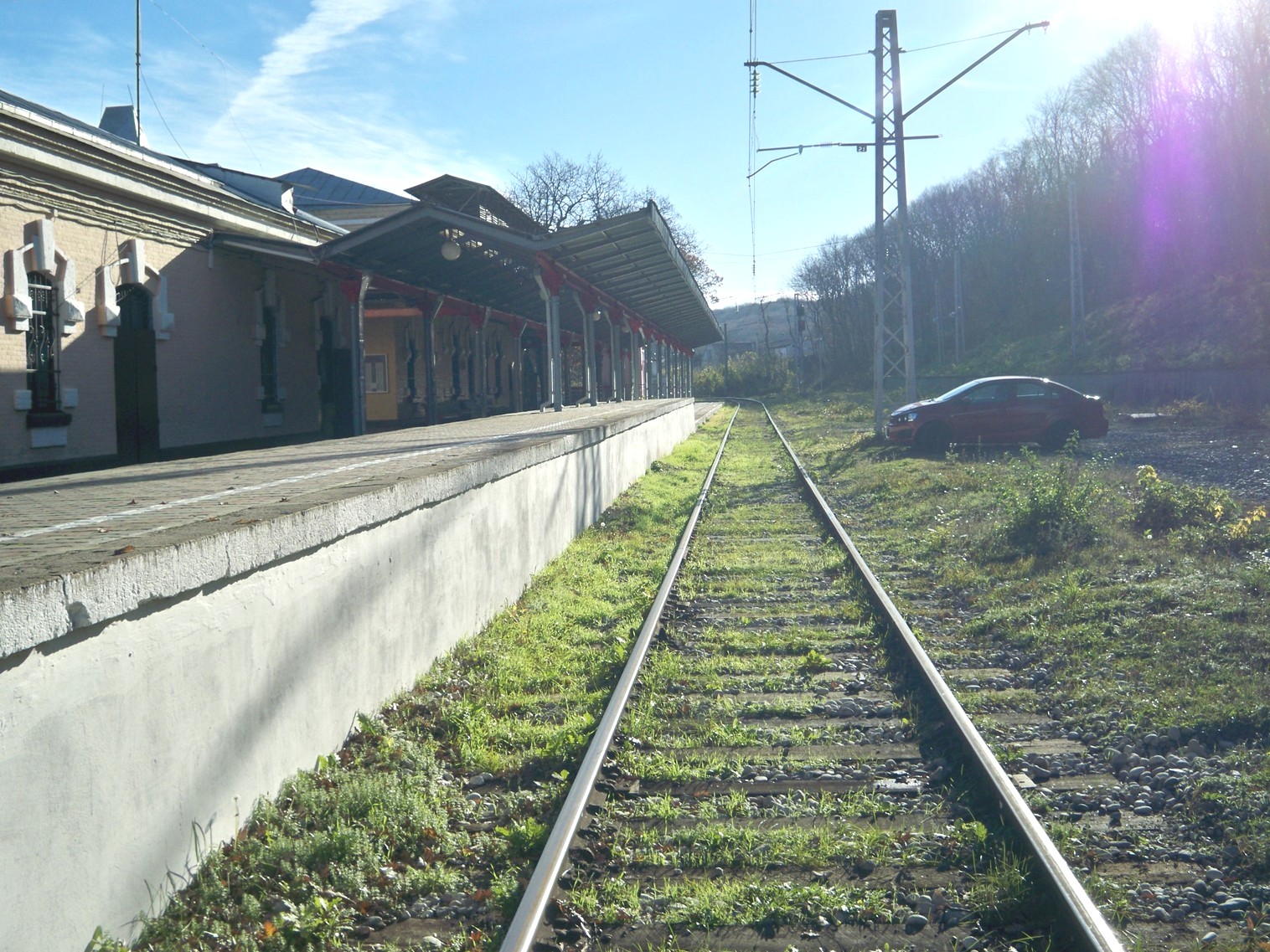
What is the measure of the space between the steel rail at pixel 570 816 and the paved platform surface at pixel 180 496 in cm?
170

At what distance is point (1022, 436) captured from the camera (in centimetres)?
2053

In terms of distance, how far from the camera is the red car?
67.3ft

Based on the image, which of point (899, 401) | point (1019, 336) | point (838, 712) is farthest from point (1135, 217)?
point (838, 712)

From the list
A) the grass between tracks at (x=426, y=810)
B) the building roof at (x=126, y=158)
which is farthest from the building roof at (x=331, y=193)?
the grass between tracks at (x=426, y=810)

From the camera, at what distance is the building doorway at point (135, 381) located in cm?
1438

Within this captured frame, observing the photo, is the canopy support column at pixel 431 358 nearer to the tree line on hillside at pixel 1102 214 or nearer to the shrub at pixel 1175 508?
the shrub at pixel 1175 508

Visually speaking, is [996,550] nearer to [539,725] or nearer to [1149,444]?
[539,725]

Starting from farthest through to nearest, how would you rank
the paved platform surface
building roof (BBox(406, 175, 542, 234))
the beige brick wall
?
building roof (BBox(406, 175, 542, 234))
the beige brick wall
the paved platform surface

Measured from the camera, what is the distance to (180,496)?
6.14 metres

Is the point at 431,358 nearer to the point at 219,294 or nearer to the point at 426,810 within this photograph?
the point at 219,294

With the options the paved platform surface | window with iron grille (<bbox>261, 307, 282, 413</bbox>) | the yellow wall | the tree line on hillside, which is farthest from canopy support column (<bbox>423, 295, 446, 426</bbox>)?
the tree line on hillside

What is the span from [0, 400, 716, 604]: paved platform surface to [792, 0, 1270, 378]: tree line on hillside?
46.4 meters

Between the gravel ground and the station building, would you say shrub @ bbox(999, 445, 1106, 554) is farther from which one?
the station building

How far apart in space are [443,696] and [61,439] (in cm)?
934
